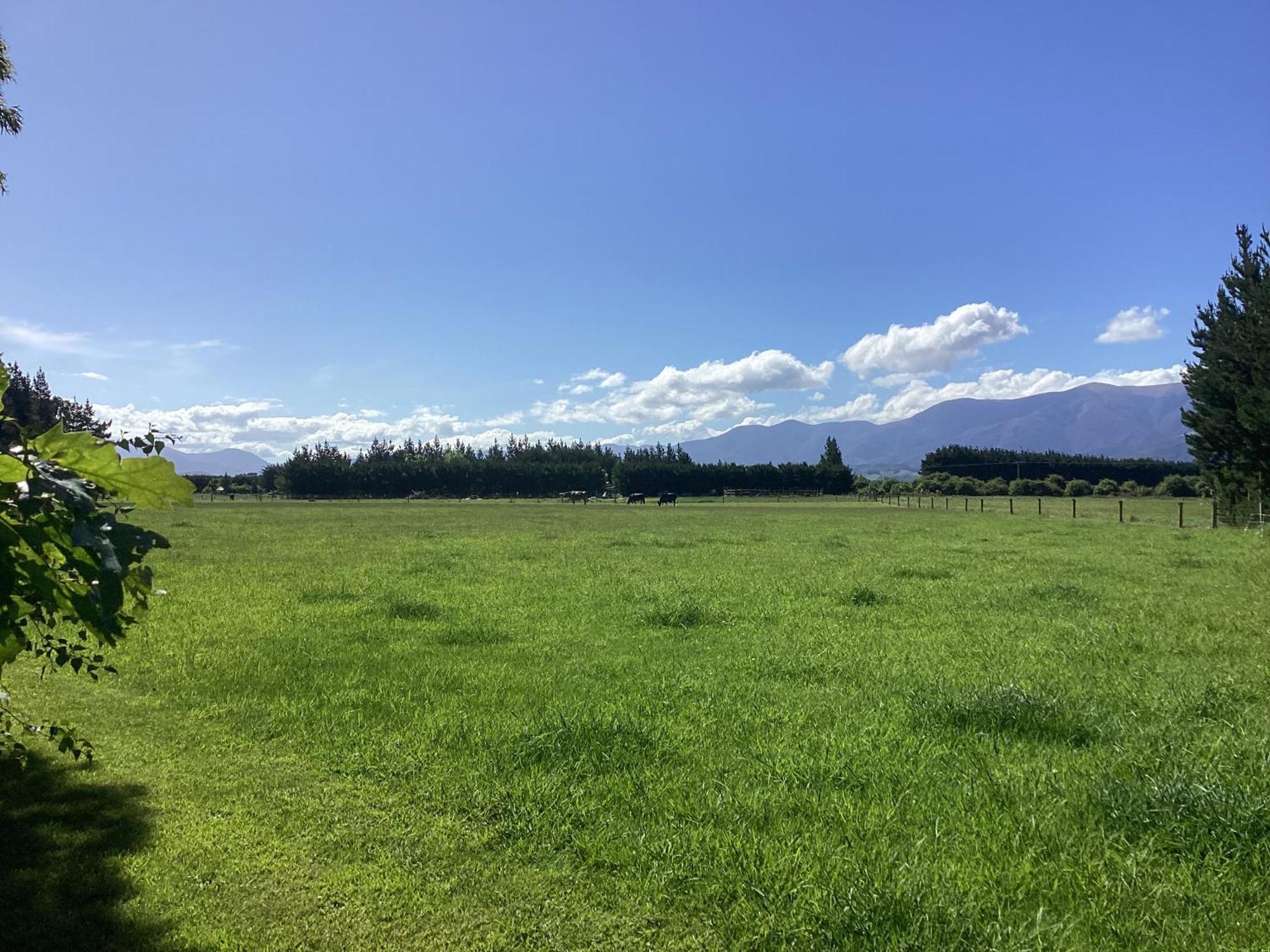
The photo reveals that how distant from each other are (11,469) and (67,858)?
9.08 ft

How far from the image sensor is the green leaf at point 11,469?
80.4 inches

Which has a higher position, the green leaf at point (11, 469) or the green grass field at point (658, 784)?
the green leaf at point (11, 469)

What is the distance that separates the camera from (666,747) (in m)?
5.11

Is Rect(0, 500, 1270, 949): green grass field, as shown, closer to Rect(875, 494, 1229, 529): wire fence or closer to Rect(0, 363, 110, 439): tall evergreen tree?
Rect(0, 363, 110, 439): tall evergreen tree

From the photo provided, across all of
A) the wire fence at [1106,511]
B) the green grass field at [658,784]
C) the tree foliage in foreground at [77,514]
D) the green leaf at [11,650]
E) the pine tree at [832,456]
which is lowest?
the wire fence at [1106,511]

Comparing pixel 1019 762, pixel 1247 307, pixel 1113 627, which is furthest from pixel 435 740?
pixel 1247 307

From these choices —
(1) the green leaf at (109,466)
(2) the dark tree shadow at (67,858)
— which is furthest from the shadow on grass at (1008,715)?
(1) the green leaf at (109,466)

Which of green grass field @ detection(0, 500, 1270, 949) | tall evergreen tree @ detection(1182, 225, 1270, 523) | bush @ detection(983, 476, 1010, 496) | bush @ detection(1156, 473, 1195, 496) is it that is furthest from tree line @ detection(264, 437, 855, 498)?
green grass field @ detection(0, 500, 1270, 949)

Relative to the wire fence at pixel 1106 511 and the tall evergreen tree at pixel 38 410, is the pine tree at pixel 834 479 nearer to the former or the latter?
the wire fence at pixel 1106 511

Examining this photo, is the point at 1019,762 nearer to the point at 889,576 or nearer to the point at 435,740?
the point at 435,740

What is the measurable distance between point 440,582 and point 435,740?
881 cm

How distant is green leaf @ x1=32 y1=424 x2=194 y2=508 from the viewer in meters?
2.13

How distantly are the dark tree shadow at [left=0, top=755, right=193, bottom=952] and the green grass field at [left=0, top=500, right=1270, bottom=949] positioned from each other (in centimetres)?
2

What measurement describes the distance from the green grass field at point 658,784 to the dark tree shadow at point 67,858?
0.02 meters
